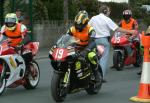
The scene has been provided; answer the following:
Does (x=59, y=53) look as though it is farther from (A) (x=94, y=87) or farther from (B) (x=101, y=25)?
(B) (x=101, y=25)

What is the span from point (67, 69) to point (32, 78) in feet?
7.75

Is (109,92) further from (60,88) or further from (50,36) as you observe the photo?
(50,36)

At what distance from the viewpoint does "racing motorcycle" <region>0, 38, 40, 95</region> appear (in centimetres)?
1162

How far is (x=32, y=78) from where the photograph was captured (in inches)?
508

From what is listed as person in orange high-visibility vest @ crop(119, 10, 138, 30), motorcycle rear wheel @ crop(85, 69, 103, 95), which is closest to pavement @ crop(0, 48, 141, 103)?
motorcycle rear wheel @ crop(85, 69, 103, 95)

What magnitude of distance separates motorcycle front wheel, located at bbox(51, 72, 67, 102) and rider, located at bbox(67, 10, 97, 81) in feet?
3.34

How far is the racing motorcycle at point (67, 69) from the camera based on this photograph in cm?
1045

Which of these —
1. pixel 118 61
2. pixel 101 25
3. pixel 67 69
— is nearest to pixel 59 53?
pixel 67 69

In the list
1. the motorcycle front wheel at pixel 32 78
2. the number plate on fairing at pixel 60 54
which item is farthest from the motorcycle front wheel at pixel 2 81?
the number plate on fairing at pixel 60 54

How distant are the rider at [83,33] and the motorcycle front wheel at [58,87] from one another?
3.34 ft

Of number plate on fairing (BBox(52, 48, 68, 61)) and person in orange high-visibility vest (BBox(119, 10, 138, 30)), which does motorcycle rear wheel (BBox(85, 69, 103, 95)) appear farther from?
person in orange high-visibility vest (BBox(119, 10, 138, 30))

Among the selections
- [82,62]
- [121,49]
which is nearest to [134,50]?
[121,49]

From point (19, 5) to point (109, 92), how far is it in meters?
13.4

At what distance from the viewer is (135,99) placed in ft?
35.7
